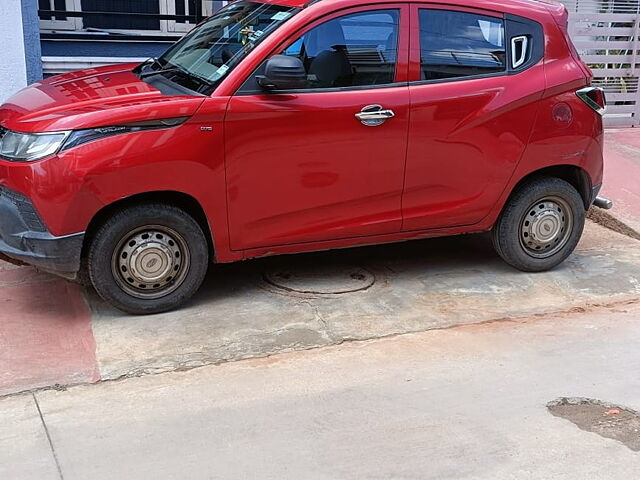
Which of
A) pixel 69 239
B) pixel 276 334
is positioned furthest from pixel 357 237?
pixel 69 239

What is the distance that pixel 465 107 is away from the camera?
5.41 m

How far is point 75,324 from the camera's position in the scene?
5.02 meters

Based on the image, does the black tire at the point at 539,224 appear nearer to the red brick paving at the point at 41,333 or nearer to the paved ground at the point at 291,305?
the paved ground at the point at 291,305

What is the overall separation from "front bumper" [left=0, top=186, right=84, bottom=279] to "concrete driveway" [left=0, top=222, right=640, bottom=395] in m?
0.46

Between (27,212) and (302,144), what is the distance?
1740 mm

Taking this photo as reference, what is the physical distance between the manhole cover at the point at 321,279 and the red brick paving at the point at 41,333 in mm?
1400

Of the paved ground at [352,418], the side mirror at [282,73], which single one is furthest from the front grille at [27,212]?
the side mirror at [282,73]

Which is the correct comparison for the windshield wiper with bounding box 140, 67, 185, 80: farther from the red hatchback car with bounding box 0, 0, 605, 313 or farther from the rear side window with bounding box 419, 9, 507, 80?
the rear side window with bounding box 419, 9, 507, 80

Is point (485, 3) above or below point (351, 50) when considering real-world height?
above

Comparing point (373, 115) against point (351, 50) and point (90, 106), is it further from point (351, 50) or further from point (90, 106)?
point (90, 106)

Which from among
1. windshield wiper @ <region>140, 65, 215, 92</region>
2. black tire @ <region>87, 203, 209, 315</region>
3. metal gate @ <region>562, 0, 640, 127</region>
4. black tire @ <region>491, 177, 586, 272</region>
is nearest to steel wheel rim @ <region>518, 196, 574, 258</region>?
black tire @ <region>491, 177, 586, 272</region>

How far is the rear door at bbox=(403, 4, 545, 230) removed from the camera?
536cm

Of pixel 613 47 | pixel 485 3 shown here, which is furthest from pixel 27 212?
pixel 613 47

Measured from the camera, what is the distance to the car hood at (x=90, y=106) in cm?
462
